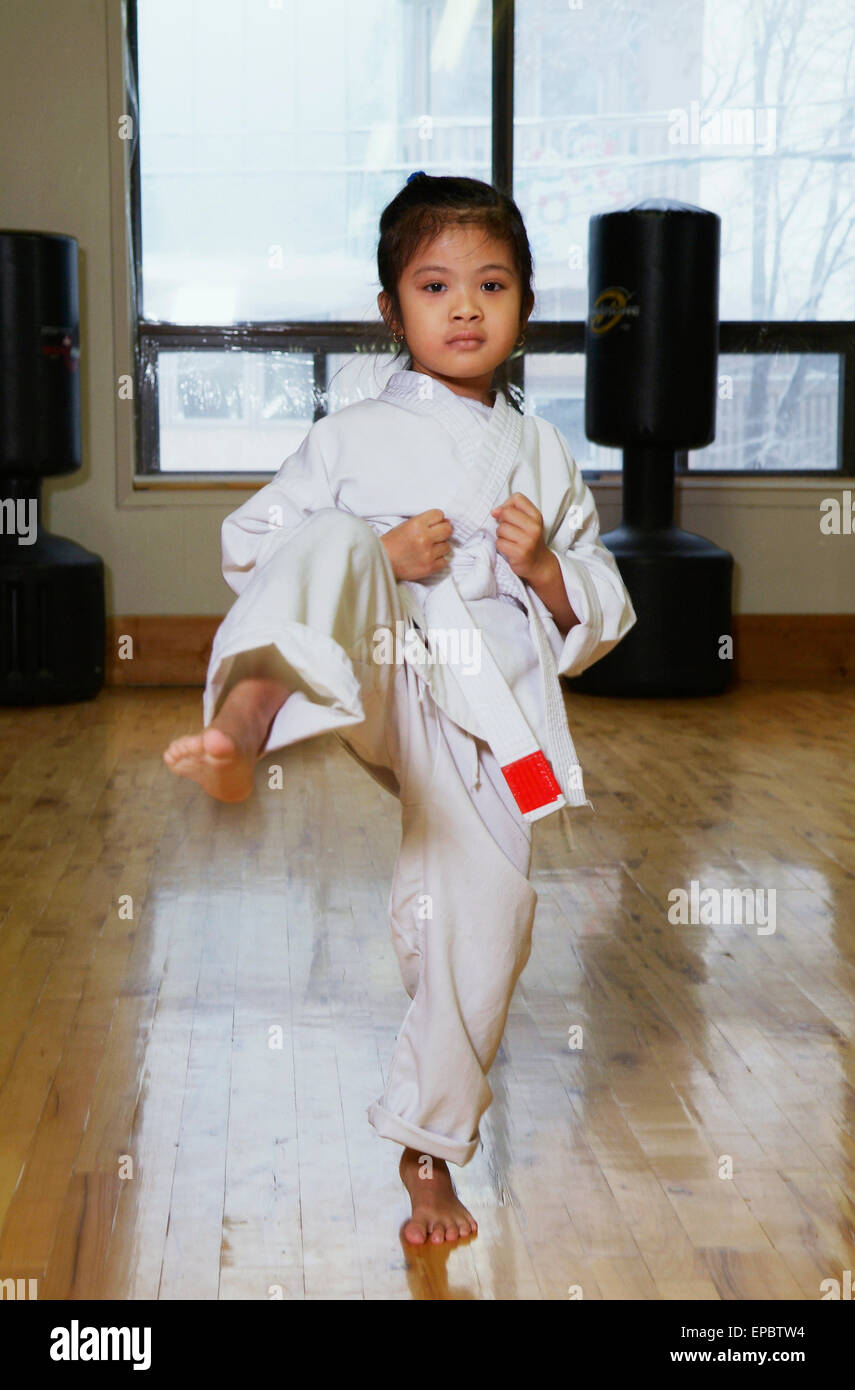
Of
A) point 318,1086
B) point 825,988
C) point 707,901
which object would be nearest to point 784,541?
point 707,901

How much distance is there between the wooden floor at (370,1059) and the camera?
1388mm

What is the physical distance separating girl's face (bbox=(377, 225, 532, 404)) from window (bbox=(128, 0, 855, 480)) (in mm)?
3597

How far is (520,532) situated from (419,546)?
3.8 inches

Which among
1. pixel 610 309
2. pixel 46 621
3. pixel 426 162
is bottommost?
pixel 46 621

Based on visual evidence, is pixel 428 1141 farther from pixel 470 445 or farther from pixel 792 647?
pixel 792 647

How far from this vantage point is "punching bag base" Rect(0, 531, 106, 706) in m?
4.46

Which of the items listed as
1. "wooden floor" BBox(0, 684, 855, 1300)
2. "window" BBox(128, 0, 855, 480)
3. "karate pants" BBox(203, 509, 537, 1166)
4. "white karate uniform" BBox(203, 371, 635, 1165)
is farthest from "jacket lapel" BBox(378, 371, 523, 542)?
"window" BBox(128, 0, 855, 480)

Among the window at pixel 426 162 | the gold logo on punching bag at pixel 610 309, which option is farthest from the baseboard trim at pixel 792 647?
the gold logo on punching bag at pixel 610 309

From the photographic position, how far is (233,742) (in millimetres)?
1126

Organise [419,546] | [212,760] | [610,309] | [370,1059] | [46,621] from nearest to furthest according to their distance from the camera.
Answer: [212,760]
[419,546]
[370,1059]
[46,621]
[610,309]

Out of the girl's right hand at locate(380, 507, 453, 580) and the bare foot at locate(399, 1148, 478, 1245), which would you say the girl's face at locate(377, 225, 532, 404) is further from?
the bare foot at locate(399, 1148, 478, 1245)

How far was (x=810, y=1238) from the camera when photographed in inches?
55.7

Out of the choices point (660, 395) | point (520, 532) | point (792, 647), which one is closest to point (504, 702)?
point (520, 532)
